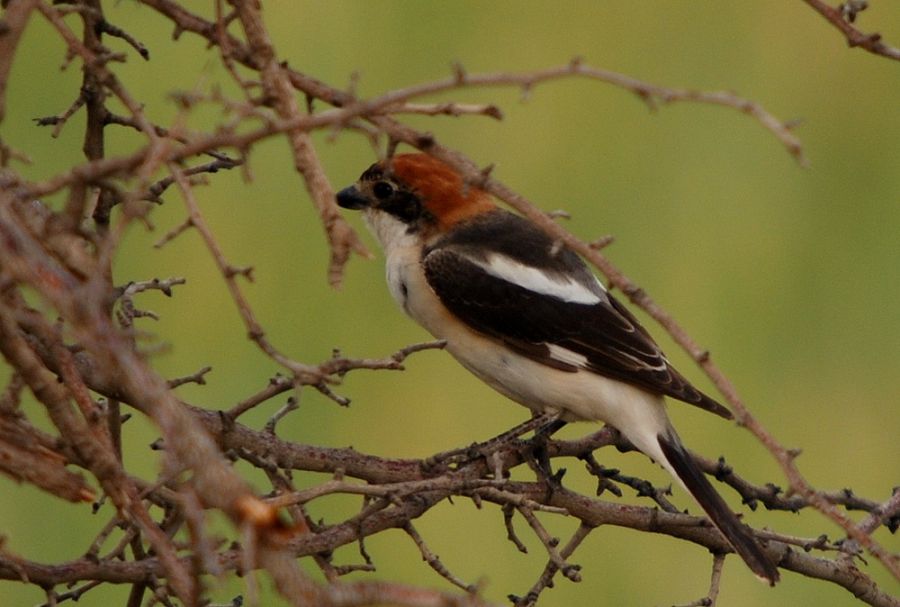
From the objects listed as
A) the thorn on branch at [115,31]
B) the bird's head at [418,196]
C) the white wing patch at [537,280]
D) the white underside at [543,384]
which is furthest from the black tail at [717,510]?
the thorn on branch at [115,31]

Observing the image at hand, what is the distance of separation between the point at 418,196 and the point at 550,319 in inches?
22.6

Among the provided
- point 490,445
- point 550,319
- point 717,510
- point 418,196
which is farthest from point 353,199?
point 717,510

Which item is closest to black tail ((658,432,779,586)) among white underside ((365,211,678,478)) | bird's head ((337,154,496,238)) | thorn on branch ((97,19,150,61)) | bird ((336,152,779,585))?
bird ((336,152,779,585))

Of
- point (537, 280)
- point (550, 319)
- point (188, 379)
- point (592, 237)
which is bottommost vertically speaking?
point (188, 379)

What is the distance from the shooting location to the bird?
13.6 feet

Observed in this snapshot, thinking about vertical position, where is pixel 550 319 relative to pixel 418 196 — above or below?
below

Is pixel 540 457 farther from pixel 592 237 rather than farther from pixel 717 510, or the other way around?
pixel 592 237

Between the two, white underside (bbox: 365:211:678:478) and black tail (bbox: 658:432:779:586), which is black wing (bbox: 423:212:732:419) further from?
black tail (bbox: 658:432:779:586)

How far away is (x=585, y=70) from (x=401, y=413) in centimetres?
453

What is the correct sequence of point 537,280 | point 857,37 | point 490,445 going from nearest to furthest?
1. point 857,37
2. point 490,445
3. point 537,280

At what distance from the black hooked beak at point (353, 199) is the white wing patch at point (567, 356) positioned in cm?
76

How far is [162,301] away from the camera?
6.21 m

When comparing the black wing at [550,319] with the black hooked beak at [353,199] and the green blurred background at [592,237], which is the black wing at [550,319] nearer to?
the black hooked beak at [353,199]

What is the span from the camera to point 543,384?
416 cm
